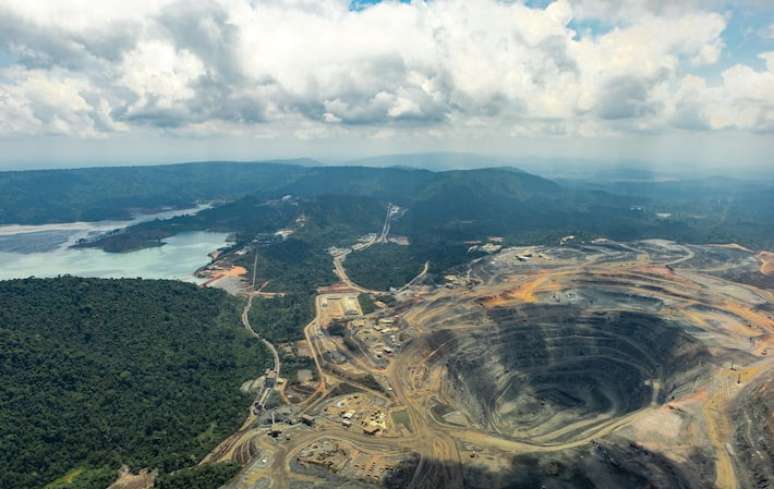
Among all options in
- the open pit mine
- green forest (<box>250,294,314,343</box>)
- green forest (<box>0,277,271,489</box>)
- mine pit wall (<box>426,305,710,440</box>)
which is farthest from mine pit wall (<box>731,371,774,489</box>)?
green forest (<box>250,294,314,343</box>)

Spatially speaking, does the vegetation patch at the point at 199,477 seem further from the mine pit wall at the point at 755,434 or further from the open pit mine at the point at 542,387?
the mine pit wall at the point at 755,434

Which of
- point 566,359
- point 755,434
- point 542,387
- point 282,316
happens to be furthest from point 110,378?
point 755,434

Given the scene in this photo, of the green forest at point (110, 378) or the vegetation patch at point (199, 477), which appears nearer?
the vegetation patch at point (199, 477)

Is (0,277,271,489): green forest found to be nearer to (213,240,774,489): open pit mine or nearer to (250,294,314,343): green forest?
(250,294,314,343): green forest

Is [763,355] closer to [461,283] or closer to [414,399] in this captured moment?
[414,399]

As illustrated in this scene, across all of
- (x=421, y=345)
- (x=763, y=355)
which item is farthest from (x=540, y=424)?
(x=763, y=355)

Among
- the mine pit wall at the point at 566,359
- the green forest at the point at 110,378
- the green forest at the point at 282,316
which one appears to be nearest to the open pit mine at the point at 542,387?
the mine pit wall at the point at 566,359
